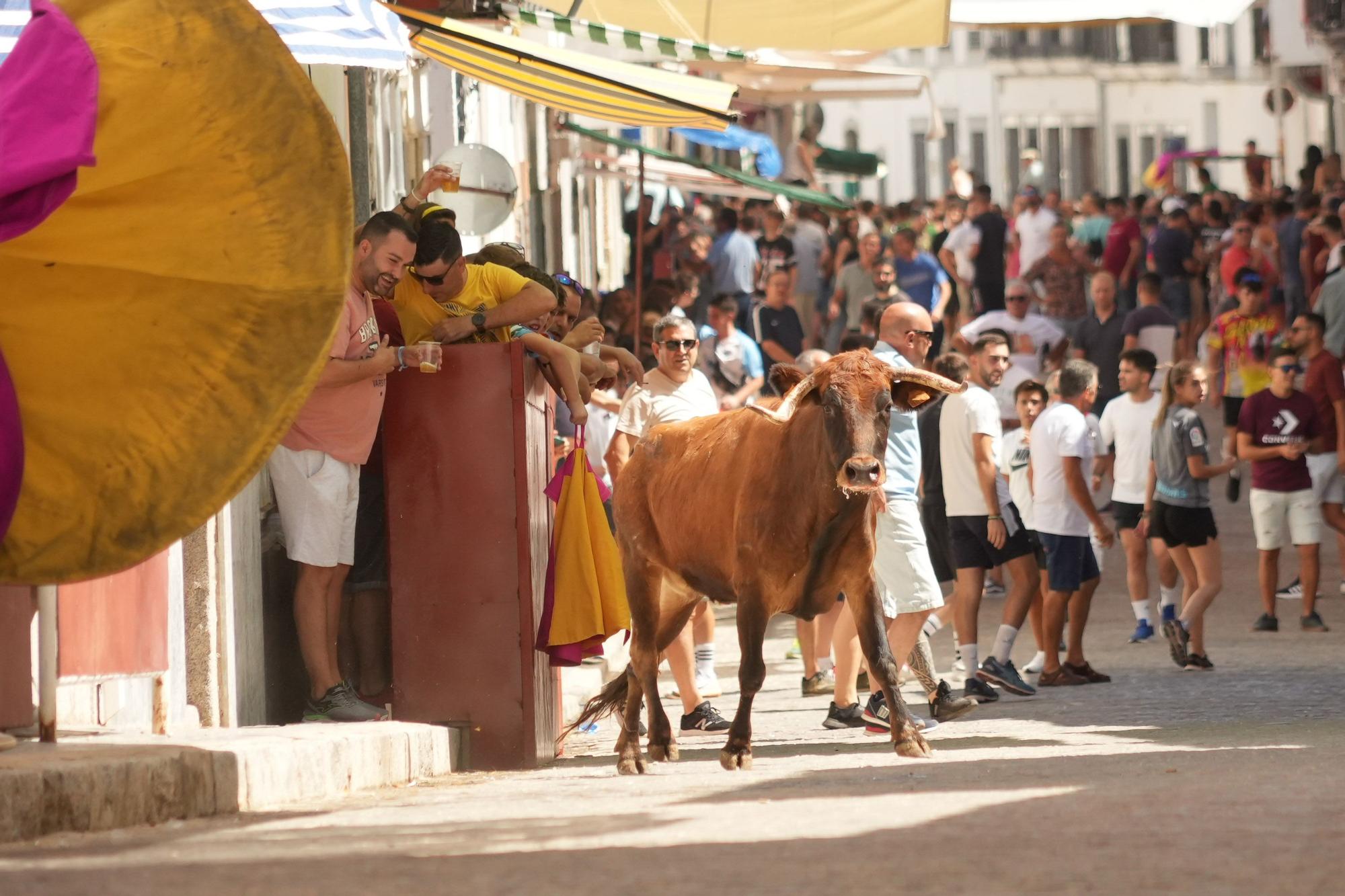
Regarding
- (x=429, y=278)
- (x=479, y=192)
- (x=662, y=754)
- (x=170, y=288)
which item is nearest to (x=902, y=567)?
(x=662, y=754)

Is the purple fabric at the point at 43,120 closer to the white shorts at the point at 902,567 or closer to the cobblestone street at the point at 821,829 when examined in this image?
the cobblestone street at the point at 821,829

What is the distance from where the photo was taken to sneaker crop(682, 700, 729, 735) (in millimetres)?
12766

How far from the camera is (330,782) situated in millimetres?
9141

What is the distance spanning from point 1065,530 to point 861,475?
4.89 m

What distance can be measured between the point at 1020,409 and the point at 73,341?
364 inches

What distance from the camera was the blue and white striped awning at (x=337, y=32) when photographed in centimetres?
920

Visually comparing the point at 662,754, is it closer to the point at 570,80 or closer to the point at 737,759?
the point at 737,759

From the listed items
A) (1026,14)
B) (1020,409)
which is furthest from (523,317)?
(1026,14)

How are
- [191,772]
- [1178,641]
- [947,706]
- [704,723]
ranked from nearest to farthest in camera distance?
[191,772], [947,706], [704,723], [1178,641]

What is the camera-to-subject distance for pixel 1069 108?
79.6 metres

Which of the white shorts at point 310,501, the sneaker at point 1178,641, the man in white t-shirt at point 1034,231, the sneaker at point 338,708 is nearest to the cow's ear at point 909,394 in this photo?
the white shorts at point 310,501

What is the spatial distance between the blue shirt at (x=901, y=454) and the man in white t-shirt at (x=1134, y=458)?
4482 millimetres

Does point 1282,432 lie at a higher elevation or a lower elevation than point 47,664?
higher

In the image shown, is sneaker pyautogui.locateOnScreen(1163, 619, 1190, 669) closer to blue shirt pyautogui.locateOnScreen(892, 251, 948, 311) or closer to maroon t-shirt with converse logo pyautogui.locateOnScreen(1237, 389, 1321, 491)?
maroon t-shirt with converse logo pyautogui.locateOnScreen(1237, 389, 1321, 491)
